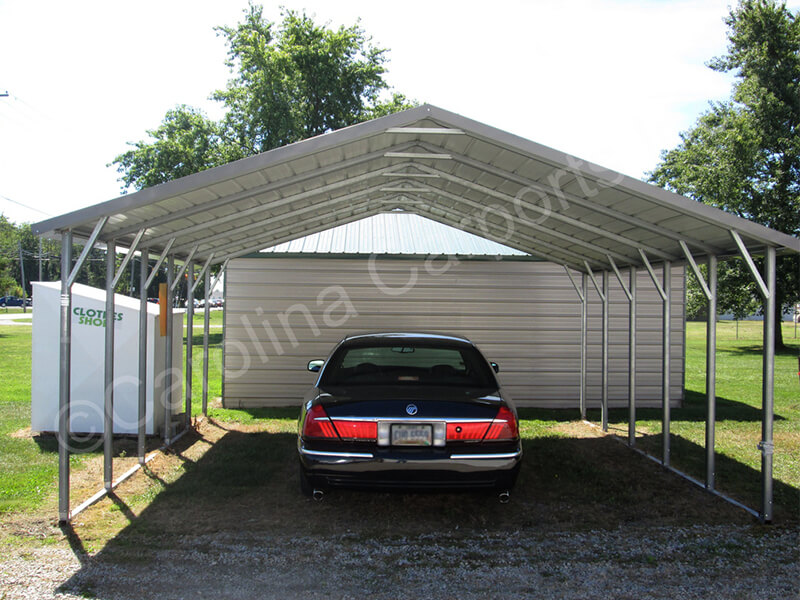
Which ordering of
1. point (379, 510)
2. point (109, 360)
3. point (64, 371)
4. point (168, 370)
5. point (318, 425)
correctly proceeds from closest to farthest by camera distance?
1. point (318, 425)
2. point (64, 371)
3. point (379, 510)
4. point (109, 360)
5. point (168, 370)

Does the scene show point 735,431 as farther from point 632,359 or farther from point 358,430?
point 358,430

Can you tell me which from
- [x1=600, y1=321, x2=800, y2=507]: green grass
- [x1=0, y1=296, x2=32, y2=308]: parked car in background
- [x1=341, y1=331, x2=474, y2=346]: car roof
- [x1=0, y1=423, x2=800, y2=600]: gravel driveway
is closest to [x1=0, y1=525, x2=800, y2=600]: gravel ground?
[x1=0, y1=423, x2=800, y2=600]: gravel driveway

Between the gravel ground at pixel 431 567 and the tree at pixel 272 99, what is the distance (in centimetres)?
2208

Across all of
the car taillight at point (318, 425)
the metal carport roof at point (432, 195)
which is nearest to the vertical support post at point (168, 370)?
the metal carport roof at point (432, 195)

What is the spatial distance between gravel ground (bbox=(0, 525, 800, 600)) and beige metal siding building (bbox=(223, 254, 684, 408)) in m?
5.80

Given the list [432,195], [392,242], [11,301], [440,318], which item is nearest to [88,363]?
[432,195]

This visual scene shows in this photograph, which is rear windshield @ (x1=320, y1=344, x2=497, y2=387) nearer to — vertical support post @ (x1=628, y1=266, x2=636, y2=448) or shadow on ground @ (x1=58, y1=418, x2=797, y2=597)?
shadow on ground @ (x1=58, y1=418, x2=797, y2=597)

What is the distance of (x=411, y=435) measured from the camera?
14.1 feet

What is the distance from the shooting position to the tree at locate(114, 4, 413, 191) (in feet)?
82.2

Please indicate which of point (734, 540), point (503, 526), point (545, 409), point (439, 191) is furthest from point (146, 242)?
point (545, 409)

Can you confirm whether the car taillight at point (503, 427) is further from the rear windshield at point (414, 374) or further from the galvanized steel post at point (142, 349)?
the galvanized steel post at point (142, 349)

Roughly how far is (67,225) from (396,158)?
9.28 ft

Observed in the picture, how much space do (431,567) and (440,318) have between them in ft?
21.4

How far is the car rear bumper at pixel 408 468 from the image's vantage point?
4.22m
